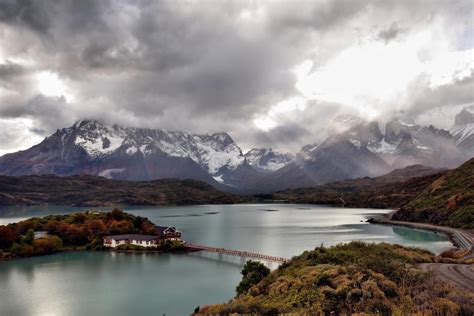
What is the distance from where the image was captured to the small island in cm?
8825

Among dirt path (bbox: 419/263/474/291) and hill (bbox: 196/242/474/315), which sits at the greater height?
hill (bbox: 196/242/474/315)

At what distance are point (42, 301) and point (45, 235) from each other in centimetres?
4857

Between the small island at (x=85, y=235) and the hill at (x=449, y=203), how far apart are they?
82.7 m

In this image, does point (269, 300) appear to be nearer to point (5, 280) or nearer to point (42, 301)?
point (42, 301)

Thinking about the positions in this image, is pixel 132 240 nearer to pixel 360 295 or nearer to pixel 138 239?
pixel 138 239

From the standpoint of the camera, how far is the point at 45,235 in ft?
310

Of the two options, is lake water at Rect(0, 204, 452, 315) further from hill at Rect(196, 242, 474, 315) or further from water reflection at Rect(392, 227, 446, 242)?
hill at Rect(196, 242, 474, 315)

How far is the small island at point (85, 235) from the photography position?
88250mm

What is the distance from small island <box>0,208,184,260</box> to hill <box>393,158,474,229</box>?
8267 centimetres

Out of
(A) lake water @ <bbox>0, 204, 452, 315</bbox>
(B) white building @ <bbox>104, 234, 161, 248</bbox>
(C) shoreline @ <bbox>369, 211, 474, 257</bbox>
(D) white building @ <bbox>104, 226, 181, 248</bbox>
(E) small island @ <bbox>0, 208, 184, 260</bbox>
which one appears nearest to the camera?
(A) lake water @ <bbox>0, 204, 452, 315</bbox>

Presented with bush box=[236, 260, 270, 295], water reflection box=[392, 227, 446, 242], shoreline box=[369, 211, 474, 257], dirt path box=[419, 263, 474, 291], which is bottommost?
water reflection box=[392, 227, 446, 242]

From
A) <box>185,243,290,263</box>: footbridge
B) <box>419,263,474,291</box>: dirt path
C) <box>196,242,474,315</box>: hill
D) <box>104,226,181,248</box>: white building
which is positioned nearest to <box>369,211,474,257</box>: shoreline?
<box>185,243,290,263</box>: footbridge

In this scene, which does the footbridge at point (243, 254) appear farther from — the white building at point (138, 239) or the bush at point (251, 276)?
the bush at point (251, 276)

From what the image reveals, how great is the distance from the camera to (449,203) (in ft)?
419
